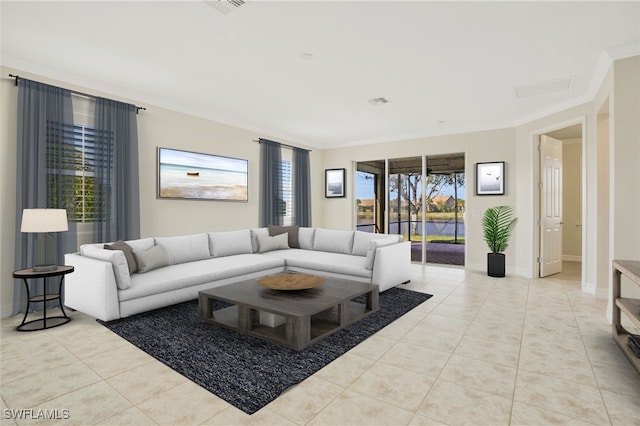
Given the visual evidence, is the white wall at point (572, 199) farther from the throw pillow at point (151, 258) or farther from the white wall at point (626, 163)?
the throw pillow at point (151, 258)

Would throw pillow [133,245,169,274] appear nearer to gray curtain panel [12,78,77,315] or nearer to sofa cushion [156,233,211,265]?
sofa cushion [156,233,211,265]

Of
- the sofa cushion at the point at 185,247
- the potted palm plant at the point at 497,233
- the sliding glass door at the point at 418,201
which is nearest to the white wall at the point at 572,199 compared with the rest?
the sliding glass door at the point at 418,201

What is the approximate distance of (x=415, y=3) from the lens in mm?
2518

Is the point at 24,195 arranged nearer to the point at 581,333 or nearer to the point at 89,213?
the point at 89,213

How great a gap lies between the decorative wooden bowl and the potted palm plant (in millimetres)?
3584

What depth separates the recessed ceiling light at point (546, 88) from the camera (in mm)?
4062

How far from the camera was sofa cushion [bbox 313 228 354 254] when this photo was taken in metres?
5.25

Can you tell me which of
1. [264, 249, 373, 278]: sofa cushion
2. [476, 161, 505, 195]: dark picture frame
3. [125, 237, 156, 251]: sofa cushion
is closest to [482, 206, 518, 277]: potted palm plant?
[476, 161, 505, 195]: dark picture frame

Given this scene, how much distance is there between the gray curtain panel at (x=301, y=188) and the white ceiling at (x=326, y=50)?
87.8 inches

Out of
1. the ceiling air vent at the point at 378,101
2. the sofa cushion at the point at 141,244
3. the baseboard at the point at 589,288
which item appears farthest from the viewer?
the ceiling air vent at the point at 378,101

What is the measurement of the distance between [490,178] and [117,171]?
592 cm

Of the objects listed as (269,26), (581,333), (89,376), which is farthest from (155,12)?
(581,333)

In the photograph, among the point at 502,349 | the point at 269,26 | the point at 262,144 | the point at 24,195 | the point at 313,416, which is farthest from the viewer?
the point at 262,144

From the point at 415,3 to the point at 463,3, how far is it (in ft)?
1.17
